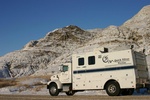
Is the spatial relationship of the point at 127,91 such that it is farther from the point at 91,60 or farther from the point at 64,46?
the point at 64,46

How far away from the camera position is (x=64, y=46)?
161 m

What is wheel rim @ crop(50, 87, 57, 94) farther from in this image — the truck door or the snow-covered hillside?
the snow-covered hillside

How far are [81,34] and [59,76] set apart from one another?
164865 mm

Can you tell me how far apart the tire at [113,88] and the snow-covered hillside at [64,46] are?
191ft

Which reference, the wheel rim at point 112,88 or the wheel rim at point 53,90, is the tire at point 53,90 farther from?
the wheel rim at point 112,88

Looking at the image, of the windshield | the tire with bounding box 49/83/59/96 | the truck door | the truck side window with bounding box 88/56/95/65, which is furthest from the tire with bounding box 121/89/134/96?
the tire with bounding box 49/83/59/96

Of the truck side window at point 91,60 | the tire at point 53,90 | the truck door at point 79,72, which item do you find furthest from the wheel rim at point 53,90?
the truck side window at point 91,60

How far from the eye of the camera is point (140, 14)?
126 meters

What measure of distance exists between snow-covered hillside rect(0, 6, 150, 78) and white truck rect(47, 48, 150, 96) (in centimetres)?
5680

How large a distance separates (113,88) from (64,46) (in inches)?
5582

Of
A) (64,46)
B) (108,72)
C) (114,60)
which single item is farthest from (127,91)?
(64,46)

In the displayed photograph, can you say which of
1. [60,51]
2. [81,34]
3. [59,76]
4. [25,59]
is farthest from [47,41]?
[59,76]

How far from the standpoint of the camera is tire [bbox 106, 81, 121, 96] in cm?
1967

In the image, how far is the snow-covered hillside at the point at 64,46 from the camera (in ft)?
323
